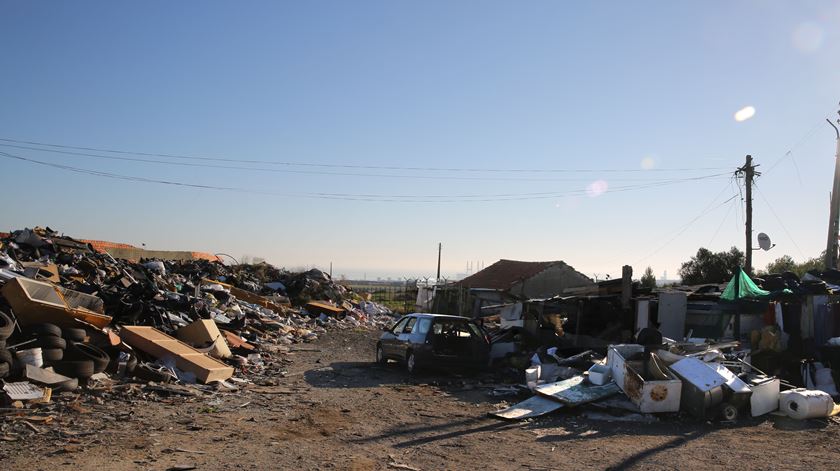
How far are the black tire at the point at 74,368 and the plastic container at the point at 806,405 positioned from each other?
11053mm

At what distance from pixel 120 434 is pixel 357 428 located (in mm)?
2901

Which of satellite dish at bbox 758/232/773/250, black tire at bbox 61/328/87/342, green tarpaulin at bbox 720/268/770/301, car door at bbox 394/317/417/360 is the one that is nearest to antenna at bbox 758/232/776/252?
satellite dish at bbox 758/232/773/250

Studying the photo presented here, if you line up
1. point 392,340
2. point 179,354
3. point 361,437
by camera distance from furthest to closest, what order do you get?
point 392,340 < point 179,354 < point 361,437

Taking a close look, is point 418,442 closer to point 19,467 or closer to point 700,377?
point 19,467

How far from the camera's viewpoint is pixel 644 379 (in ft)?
34.4

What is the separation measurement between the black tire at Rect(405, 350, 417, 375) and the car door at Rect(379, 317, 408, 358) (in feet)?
2.23

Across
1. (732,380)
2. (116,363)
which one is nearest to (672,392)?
(732,380)

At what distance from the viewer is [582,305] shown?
17.5 meters

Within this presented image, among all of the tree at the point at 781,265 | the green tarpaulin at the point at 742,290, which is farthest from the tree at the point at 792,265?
the green tarpaulin at the point at 742,290

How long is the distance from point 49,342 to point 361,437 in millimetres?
5359

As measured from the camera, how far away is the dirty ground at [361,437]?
6691 mm

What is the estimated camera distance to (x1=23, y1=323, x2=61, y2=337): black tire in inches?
383

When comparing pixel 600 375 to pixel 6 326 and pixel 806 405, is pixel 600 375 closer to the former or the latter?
pixel 806 405

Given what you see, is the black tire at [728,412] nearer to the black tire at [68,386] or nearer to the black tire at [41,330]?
the black tire at [68,386]
